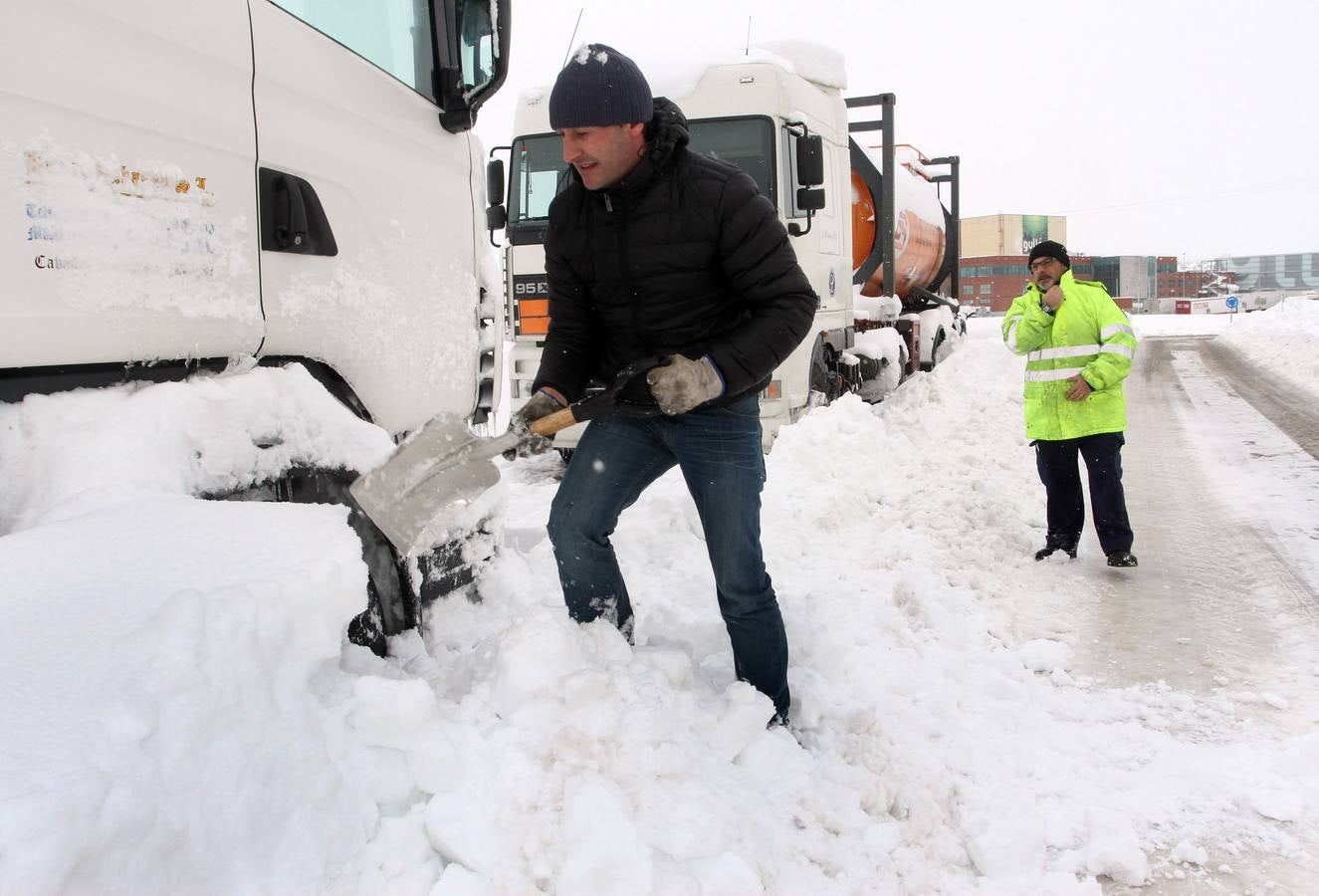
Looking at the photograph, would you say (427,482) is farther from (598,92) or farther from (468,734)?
(598,92)

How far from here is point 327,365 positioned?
265 cm

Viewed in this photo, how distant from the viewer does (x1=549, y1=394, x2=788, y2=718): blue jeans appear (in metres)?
2.62

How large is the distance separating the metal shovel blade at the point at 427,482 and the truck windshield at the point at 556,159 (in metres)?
4.90

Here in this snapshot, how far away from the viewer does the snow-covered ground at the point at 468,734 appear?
5.03 ft

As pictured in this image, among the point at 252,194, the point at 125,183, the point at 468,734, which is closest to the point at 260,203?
the point at 252,194

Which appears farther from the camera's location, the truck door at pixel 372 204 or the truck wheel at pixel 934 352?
the truck wheel at pixel 934 352

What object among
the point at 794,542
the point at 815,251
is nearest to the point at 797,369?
the point at 815,251

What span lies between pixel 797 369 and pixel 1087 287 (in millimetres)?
2745

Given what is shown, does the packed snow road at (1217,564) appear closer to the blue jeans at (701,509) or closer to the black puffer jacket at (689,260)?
the blue jeans at (701,509)

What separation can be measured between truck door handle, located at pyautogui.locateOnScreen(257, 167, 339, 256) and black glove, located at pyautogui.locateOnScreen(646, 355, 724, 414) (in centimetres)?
98

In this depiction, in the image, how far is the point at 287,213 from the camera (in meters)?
2.41

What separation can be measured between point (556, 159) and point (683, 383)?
540 centimetres

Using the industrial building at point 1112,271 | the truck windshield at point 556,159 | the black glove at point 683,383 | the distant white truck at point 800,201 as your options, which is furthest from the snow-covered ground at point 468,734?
the industrial building at point 1112,271

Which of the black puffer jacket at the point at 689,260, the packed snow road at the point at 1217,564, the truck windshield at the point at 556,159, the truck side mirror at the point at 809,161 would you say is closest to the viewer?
the black puffer jacket at the point at 689,260
